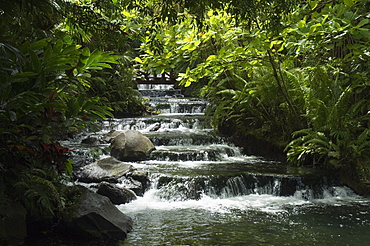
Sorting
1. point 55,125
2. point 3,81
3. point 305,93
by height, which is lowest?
point 55,125

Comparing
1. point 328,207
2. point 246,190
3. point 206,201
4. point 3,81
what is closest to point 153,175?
point 206,201

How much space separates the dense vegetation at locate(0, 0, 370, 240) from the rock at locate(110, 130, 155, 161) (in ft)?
3.12

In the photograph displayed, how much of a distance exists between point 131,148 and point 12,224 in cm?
477

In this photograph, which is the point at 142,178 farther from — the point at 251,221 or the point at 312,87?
the point at 312,87

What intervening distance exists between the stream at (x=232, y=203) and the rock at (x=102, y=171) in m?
0.46

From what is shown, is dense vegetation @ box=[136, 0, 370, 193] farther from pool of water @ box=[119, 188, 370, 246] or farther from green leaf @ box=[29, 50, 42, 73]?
green leaf @ box=[29, 50, 42, 73]

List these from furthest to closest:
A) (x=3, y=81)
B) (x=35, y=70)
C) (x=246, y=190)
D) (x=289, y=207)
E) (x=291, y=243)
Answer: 1. (x=246, y=190)
2. (x=289, y=207)
3. (x=291, y=243)
4. (x=35, y=70)
5. (x=3, y=81)

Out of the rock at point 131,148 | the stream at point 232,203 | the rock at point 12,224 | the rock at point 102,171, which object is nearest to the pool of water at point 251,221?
the stream at point 232,203

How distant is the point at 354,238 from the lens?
4.89m

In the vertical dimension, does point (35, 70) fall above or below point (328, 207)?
above

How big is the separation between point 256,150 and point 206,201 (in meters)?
3.75

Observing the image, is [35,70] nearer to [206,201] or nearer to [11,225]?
[11,225]

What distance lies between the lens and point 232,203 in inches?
258

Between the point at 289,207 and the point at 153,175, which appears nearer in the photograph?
the point at 289,207
